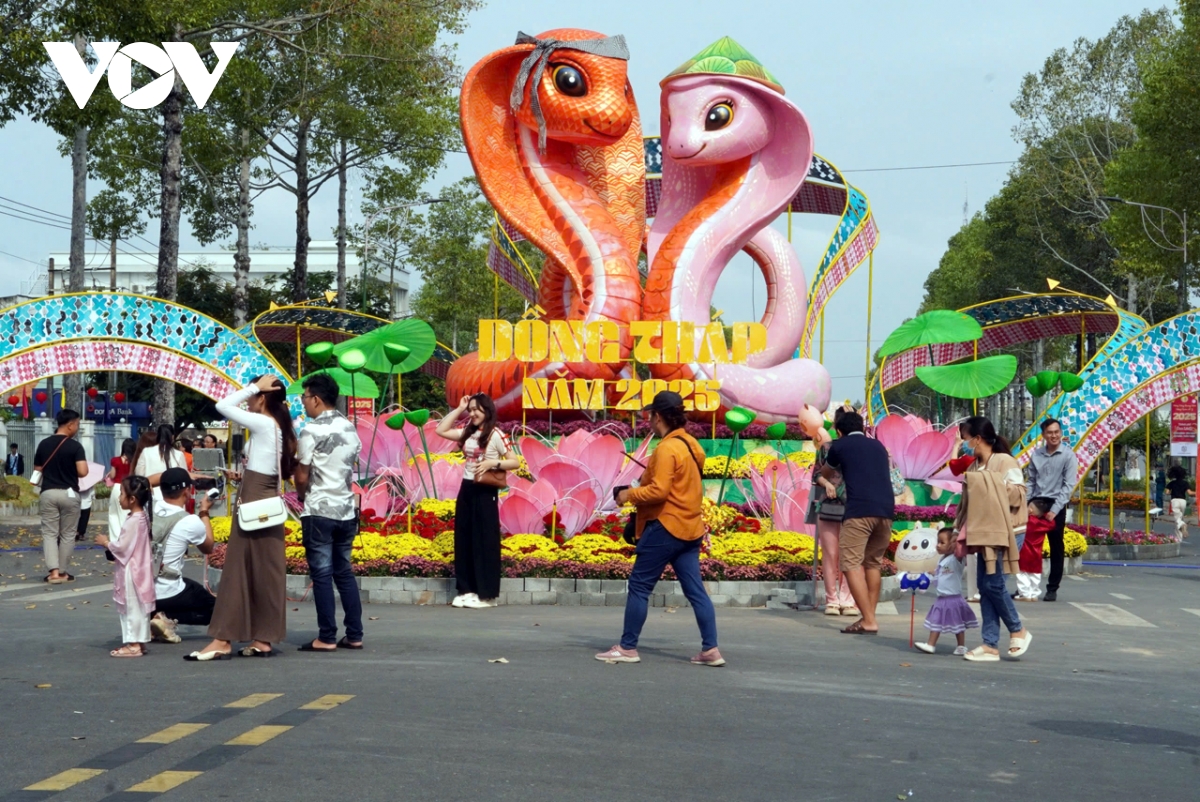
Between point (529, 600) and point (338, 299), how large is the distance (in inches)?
1255

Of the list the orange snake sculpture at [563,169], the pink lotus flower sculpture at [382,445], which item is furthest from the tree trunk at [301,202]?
the pink lotus flower sculpture at [382,445]

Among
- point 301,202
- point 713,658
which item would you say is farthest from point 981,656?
point 301,202

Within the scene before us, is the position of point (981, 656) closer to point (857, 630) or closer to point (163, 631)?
point (857, 630)

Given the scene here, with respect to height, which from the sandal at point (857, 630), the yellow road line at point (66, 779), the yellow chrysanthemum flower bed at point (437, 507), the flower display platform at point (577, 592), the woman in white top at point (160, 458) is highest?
the woman in white top at point (160, 458)

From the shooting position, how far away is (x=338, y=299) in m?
44.8

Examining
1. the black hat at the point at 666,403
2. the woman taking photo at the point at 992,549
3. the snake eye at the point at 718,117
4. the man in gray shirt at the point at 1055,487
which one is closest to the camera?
the black hat at the point at 666,403

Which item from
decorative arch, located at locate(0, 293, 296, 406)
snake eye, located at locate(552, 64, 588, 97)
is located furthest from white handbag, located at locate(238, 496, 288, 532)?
snake eye, located at locate(552, 64, 588, 97)

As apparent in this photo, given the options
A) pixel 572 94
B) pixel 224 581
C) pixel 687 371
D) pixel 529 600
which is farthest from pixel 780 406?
pixel 224 581

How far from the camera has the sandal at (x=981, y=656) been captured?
10523 millimetres

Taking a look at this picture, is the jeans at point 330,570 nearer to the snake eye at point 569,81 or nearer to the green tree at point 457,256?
the snake eye at point 569,81

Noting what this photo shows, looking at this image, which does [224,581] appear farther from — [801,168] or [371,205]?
[371,205]

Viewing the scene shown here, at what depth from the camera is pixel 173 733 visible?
23.1 feet

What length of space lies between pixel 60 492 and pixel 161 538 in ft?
19.5

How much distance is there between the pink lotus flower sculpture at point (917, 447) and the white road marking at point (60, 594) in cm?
1127
